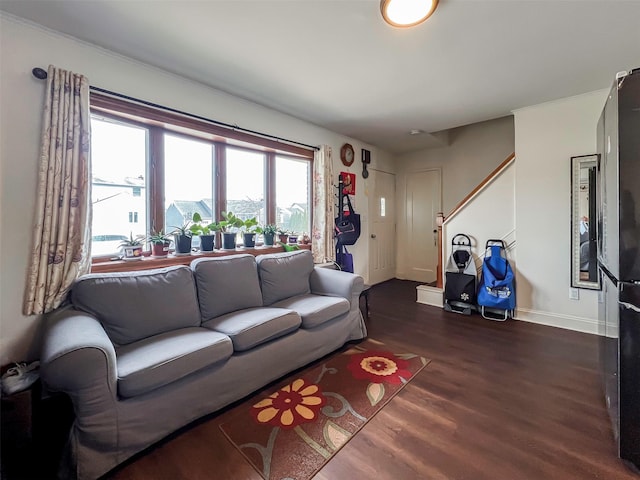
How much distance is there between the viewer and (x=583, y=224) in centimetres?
291

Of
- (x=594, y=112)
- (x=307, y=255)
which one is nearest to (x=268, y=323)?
(x=307, y=255)

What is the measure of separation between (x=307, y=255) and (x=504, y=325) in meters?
2.33

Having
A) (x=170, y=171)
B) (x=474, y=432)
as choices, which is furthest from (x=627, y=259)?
(x=170, y=171)

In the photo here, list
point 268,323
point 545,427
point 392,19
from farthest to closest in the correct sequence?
point 268,323 < point 392,19 < point 545,427

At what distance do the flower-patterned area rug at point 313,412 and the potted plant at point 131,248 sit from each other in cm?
143

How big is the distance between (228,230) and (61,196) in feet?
4.40

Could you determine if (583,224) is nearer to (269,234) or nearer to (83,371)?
(269,234)

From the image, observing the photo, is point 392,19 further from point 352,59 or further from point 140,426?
point 140,426

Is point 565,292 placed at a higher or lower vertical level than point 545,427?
higher

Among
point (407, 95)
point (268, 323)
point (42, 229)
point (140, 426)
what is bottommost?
Result: point (140, 426)

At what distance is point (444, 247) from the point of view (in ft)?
12.8

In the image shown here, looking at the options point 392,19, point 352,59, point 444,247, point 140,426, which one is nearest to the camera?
point 140,426

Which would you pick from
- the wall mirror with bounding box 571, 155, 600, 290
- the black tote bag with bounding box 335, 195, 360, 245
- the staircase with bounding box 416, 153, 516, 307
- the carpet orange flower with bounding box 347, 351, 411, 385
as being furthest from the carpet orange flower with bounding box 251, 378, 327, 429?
the wall mirror with bounding box 571, 155, 600, 290

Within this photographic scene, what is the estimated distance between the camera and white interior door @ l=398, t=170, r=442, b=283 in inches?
201
